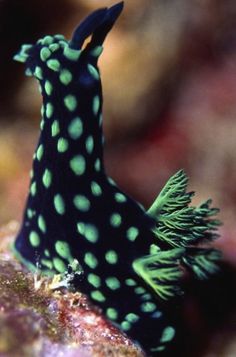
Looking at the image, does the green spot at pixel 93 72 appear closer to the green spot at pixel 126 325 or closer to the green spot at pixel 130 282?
the green spot at pixel 130 282

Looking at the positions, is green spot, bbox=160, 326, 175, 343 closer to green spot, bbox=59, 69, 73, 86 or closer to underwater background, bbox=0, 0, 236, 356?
green spot, bbox=59, 69, 73, 86

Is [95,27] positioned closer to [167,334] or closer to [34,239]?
[34,239]

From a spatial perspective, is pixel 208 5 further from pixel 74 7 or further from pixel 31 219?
pixel 31 219

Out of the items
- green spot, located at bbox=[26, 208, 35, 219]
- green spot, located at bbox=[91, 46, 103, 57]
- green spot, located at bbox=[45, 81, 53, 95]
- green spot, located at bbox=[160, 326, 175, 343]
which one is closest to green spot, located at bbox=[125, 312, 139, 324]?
green spot, located at bbox=[160, 326, 175, 343]

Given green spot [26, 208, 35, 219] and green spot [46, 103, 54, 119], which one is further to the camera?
green spot [26, 208, 35, 219]

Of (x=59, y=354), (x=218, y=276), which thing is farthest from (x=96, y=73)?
(x=218, y=276)

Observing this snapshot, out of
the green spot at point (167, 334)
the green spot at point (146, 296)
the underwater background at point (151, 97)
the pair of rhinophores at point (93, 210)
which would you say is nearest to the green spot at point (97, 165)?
the pair of rhinophores at point (93, 210)
